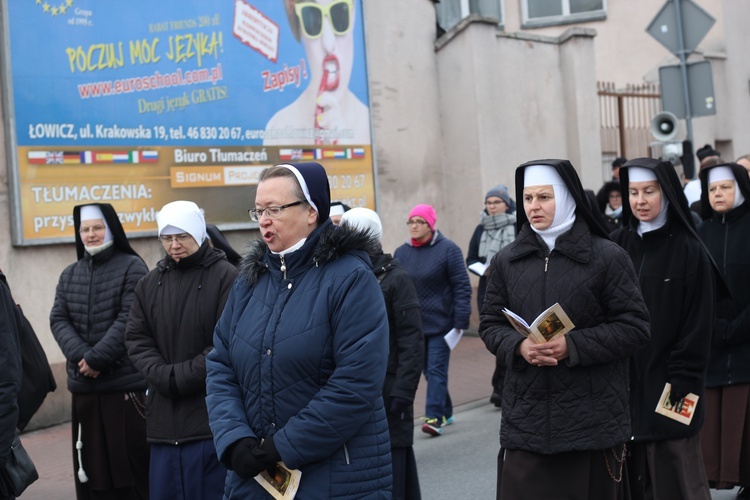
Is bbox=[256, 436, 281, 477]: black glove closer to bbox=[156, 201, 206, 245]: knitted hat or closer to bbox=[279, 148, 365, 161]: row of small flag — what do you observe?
bbox=[156, 201, 206, 245]: knitted hat

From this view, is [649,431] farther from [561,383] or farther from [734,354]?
[734,354]

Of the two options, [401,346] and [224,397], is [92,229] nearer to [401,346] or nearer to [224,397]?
[401,346]

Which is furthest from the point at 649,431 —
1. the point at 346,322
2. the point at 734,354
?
the point at 346,322

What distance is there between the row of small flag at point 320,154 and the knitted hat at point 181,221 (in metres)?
7.16

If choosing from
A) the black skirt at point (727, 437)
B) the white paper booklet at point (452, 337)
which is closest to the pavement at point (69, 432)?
the white paper booklet at point (452, 337)

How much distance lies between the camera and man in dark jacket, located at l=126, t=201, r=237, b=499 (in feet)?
18.7

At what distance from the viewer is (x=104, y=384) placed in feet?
23.0

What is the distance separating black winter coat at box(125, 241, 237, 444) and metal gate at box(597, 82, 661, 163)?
1309cm

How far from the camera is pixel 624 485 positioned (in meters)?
5.40

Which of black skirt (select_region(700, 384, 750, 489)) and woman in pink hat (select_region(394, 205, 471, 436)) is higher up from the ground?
woman in pink hat (select_region(394, 205, 471, 436))

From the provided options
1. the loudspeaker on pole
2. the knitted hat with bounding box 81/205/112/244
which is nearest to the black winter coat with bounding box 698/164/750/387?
the knitted hat with bounding box 81/205/112/244

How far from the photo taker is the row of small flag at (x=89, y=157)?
417 inches

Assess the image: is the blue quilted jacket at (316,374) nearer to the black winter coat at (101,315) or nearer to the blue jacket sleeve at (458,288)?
the black winter coat at (101,315)

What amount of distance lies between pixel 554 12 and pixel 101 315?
1833 centimetres
